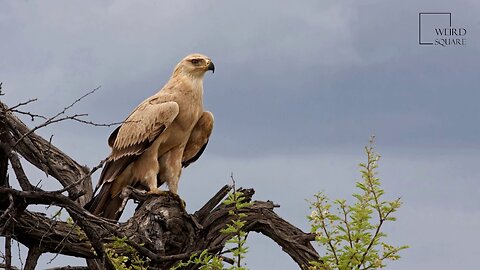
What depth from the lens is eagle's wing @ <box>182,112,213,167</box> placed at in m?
9.20

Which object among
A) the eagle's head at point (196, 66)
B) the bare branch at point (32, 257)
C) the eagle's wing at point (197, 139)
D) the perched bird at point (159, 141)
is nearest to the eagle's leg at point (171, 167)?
the perched bird at point (159, 141)

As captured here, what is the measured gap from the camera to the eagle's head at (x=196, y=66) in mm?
9273

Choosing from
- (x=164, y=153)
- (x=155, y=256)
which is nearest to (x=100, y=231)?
(x=155, y=256)

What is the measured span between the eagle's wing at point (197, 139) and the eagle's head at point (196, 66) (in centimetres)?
48

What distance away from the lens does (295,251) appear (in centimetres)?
839

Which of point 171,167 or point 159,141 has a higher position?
point 159,141

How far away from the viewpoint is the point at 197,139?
923cm

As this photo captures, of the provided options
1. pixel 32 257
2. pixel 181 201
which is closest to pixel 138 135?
pixel 181 201

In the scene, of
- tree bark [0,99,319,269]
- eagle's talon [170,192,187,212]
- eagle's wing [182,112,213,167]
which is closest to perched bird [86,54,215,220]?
eagle's wing [182,112,213,167]

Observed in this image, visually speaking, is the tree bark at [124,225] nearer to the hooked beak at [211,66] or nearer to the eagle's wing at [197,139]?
the eagle's wing at [197,139]

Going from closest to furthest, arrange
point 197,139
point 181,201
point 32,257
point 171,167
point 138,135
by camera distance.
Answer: point 32,257 < point 181,201 < point 138,135 < point 171,167 < point 197,139

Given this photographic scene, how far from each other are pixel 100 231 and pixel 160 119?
1.84 meters

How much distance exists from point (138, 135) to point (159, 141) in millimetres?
229

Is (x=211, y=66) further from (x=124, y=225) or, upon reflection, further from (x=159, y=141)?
(x=124, y=225)
